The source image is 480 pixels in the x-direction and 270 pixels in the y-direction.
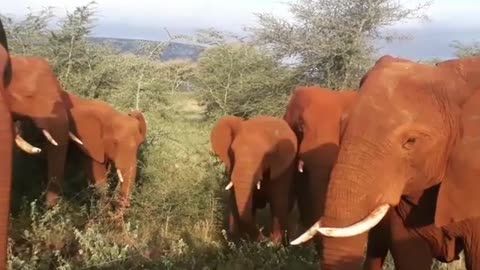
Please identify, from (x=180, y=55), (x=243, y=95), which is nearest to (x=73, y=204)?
(x=243, y=95)

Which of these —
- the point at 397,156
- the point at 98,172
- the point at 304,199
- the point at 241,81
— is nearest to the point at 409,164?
the point at 397,156

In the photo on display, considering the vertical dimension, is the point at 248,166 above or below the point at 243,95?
above

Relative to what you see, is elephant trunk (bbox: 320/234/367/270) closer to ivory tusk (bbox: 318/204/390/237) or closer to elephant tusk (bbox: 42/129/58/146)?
ivory tusk (bbox: 318/204/390/237)

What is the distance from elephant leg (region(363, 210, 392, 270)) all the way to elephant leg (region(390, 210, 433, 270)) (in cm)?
55

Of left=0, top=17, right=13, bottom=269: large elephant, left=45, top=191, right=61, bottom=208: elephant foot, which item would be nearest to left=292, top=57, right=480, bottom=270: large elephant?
left=0, top=17, right=13, bottom=269: large elephant

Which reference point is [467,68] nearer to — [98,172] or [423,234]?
[423,234]

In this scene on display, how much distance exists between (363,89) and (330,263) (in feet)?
3.10

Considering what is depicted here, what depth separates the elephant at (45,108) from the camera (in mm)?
9094

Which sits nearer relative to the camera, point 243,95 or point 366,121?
point 366,121

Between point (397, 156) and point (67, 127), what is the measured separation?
630 cm

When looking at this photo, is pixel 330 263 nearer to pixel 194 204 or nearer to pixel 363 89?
pixel 363 89

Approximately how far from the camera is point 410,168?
172 inches

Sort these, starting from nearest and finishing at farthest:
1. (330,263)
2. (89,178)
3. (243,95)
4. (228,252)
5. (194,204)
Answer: (330,263)
(228,252)
(194,204)
(89,178)
(243,95)

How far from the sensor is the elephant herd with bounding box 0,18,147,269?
9148mm
